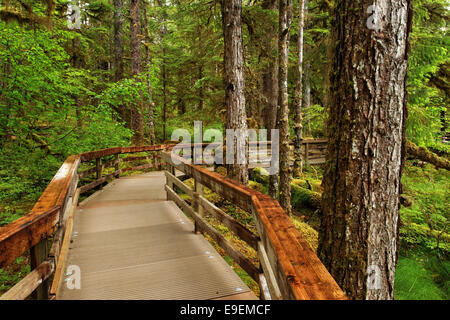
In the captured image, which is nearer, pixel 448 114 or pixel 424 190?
pixel 424 190

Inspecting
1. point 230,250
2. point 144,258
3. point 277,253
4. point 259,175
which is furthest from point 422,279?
point 259,175

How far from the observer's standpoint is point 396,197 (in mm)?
2672

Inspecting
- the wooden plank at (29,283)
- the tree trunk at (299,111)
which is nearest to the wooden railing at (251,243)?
the wooden plank at (29,283)

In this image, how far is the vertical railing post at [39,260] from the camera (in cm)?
215

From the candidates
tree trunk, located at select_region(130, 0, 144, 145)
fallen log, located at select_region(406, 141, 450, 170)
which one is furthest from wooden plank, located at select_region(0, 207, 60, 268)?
tree trunk, located at select_region(130, 0, 144, 145)

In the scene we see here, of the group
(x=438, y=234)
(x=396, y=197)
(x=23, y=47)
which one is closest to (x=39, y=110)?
(x=23, y=47)

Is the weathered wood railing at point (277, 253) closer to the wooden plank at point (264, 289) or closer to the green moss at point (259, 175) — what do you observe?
the wooden plank at point (264, 289)

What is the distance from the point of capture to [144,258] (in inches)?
151

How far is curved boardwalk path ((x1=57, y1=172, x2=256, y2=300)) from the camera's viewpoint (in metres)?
2.96

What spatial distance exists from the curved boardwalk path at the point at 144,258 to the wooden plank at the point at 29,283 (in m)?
0.90

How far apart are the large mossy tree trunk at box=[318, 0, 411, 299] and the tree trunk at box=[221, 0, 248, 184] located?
5.16 metres

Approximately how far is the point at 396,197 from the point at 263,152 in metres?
11.4

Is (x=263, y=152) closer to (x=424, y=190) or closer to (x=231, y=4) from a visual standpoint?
(x=424, y=190)

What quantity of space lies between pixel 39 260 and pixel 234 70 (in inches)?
266
